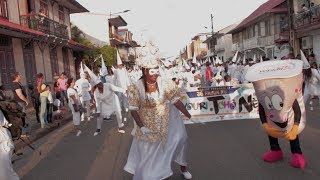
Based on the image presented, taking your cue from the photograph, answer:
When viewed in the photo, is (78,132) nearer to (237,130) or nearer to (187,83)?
(237,130)

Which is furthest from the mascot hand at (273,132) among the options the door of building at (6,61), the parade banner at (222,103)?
the door of building at (6,61)

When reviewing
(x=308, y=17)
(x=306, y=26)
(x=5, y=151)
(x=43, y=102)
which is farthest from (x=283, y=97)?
(x=308, y=17)

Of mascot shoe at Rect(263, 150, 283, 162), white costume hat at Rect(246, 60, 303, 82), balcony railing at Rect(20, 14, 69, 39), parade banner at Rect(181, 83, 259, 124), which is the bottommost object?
mascot shoe at Rect(263, 150, 283, 162)

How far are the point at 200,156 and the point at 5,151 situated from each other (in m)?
3.26

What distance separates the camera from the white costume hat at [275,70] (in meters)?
6.06

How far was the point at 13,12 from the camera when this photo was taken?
68.1 feet

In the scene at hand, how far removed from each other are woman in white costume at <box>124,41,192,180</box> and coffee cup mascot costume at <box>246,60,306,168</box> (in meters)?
1.38

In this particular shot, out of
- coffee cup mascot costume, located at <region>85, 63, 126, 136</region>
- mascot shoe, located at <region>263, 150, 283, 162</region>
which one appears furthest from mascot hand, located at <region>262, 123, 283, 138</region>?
coffee cup mascot costume, located at <region>85, 63, 126, 136</region>

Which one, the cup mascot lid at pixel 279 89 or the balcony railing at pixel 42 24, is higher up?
the balcony railing at pixel 42 24

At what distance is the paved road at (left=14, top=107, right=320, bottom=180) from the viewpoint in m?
6.20

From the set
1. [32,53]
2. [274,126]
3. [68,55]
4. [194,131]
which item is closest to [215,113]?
[194,131]

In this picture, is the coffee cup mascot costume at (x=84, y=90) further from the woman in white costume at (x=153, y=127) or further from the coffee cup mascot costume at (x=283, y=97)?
the woman in white costume at (x=153, y=127)

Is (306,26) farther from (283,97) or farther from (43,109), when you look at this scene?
(283,97)

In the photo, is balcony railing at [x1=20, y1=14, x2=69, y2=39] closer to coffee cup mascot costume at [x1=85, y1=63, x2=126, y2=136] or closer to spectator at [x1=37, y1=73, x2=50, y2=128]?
spectator at [x1=37, y1=73, x2=50, y2=128]
